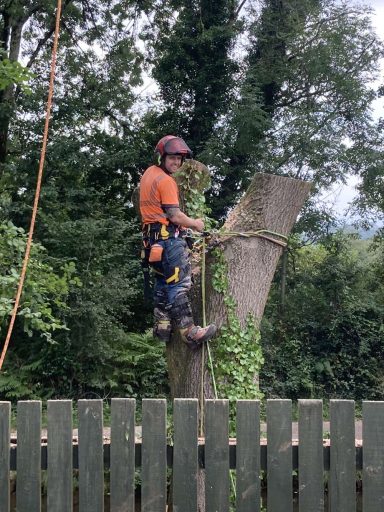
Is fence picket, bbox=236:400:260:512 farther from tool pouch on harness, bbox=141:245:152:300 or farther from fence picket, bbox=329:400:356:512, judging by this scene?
tool pouch on harness, bbox=141:245:152:300

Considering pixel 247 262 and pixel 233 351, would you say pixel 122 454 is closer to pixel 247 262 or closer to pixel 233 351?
pixel 233 351

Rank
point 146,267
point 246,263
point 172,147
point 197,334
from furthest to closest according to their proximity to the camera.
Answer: point 146,267, point 246,263, point 172,147, point 197,334

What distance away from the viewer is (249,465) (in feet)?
9.53

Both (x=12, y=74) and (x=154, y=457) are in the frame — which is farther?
(x=12, y=74)

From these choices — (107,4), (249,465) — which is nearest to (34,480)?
(249,465)

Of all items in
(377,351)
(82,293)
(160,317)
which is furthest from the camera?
(377,351)

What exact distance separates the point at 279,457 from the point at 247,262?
1821mm

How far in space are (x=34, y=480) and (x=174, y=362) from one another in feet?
5.52

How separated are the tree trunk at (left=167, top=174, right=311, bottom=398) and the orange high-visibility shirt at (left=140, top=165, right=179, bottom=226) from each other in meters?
0.52

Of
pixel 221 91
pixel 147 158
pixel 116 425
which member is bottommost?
pixel 116 425

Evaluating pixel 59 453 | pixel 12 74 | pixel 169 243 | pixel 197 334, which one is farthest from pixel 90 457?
pixel 12 74

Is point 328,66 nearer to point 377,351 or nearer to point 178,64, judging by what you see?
point 178,64

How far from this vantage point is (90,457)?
292cm

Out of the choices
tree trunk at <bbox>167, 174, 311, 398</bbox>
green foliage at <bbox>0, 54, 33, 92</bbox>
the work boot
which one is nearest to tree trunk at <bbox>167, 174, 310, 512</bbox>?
tree trunk at <bbox>167, 174, 311, 398</bbox>
